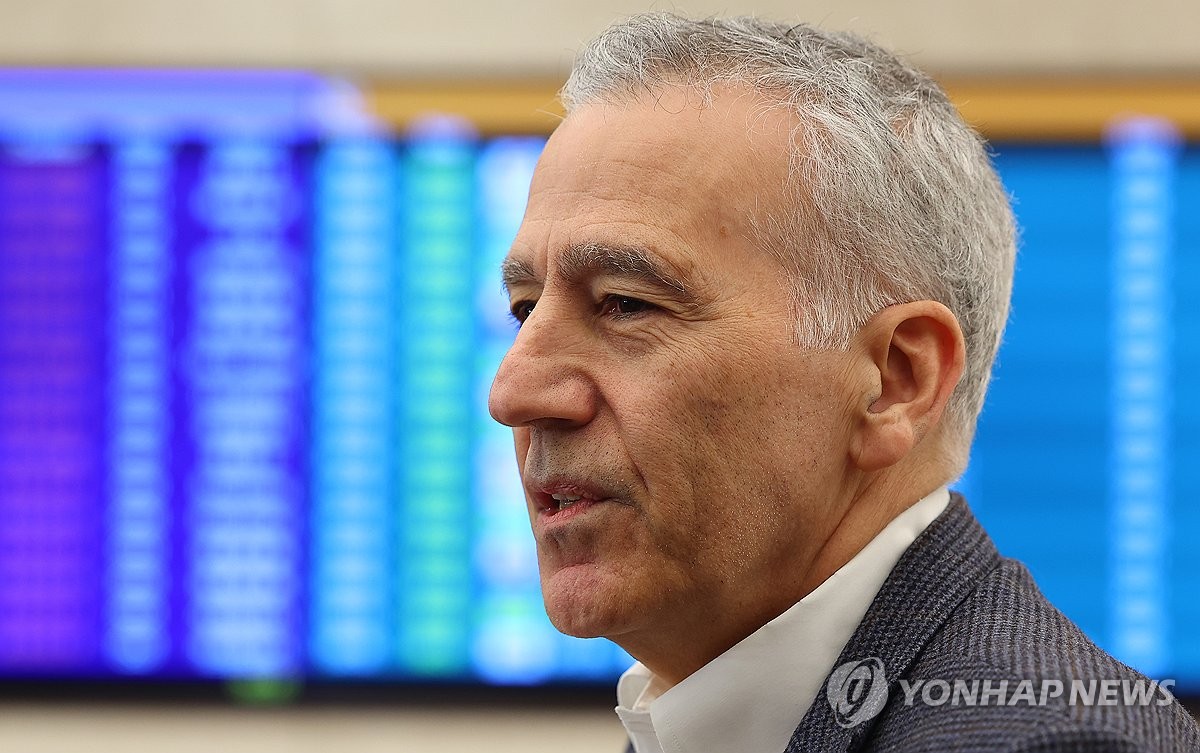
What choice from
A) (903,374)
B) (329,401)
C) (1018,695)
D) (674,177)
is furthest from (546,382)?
(329,401)

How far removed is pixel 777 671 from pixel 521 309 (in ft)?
1.34

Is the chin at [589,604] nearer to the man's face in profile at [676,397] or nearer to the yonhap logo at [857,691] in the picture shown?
the man's face in profile at [676,397]

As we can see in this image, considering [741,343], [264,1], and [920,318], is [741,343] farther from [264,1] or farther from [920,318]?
[264,1]

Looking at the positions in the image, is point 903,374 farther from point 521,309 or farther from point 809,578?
point 521,309

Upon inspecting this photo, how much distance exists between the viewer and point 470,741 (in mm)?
2029

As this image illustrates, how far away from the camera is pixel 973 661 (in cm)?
81

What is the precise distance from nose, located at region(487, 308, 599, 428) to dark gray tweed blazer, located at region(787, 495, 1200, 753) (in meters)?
0.29

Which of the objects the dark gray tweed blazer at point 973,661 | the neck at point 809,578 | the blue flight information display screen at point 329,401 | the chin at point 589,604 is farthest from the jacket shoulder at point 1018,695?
the blue flight information display screen at point 329,401

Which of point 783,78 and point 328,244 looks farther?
point 328,244

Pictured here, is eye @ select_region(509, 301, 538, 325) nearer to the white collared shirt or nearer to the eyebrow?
the eyebrow

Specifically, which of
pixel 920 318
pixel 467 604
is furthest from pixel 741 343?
pixel 467 604

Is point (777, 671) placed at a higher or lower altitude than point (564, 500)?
lower

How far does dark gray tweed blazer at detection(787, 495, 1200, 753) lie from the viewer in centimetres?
71

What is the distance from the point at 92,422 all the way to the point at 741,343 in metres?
1.48
